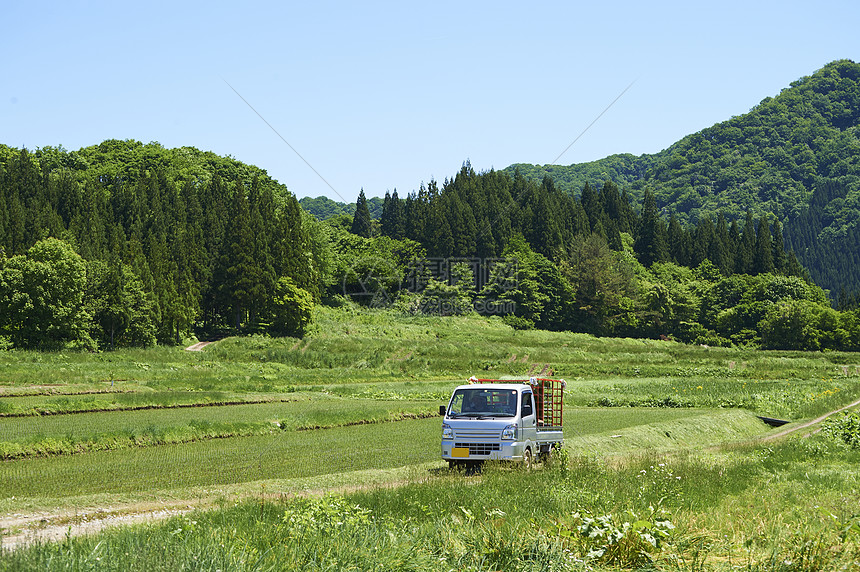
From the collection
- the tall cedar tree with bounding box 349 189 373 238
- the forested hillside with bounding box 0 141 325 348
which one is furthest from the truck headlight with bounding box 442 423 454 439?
the tall cedar tree with bounding box 349 189 373 238

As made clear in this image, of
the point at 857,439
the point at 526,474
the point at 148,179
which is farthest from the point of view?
the point at 148,179

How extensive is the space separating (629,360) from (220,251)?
165ft

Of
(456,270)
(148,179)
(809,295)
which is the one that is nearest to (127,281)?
(148,179)

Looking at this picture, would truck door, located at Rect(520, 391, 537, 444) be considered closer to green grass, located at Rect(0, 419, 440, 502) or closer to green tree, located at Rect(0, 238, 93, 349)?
green grass, located at Rect(0, 419, 440, 502)

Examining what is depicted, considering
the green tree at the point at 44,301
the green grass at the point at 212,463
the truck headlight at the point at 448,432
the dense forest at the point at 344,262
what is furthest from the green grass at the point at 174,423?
the dense forest at the point at 344,262

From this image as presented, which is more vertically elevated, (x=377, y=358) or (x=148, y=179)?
(x=148, y=179)

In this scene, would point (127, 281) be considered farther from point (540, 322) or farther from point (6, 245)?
point (540, 322)

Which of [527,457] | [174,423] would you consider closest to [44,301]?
[174,423]

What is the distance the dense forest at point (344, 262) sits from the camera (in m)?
72.8

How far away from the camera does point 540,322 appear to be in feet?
409

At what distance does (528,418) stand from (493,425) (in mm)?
1212

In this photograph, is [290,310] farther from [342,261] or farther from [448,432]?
[448,432]

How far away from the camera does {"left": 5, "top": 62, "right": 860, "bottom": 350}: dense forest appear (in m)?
72.8

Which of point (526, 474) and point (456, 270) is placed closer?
point (526, 474)
